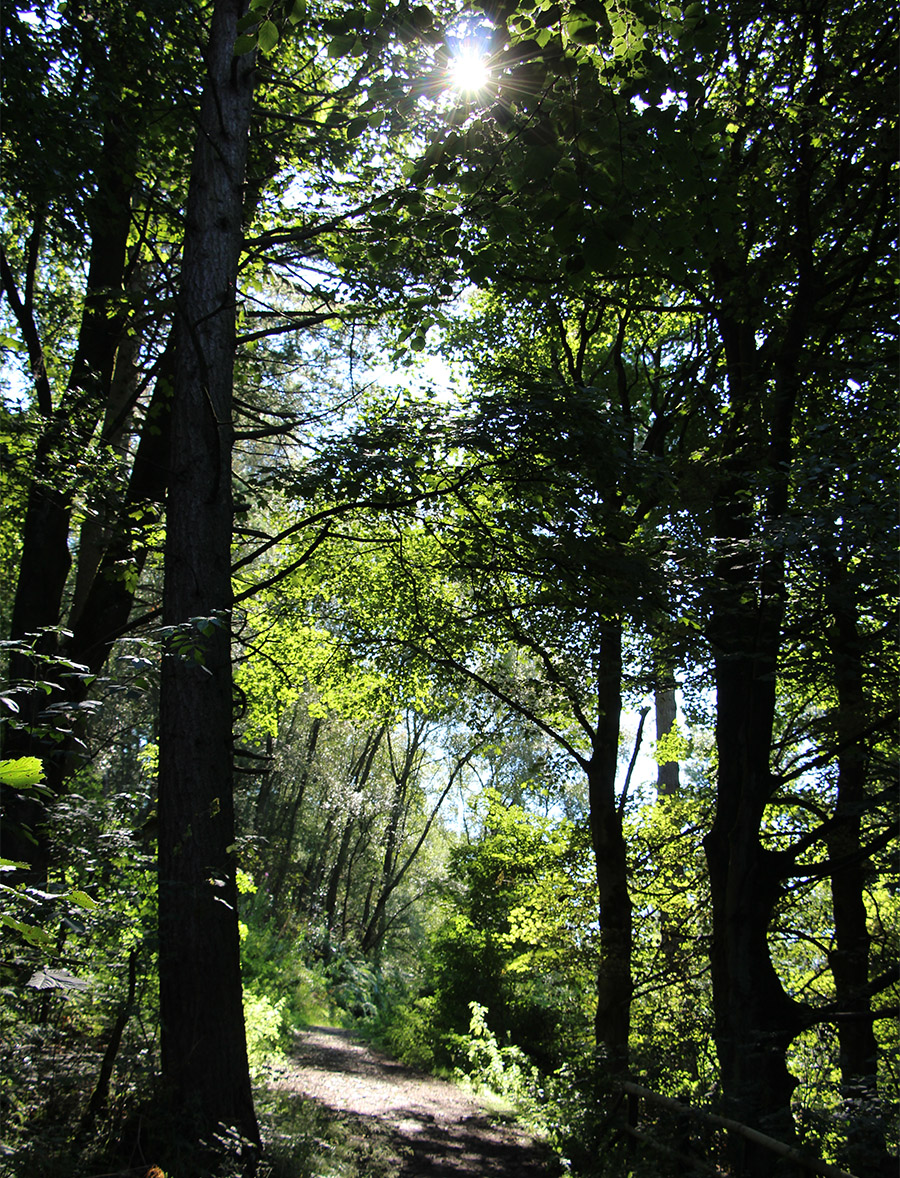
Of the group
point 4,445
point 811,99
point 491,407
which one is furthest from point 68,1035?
point 811,99

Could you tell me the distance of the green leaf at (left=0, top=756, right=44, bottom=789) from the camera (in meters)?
1.62

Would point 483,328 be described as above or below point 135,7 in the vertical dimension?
above

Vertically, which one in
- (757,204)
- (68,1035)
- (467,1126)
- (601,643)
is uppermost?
(757,204)

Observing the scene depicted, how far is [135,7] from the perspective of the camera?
568cm

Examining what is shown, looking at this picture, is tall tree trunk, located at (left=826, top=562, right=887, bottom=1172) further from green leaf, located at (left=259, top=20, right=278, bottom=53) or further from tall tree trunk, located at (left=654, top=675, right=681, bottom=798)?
tall tree trunk, located at (left=654, top=675, right=681, bottom=798)

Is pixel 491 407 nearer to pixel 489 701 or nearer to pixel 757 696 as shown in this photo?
pixel 757 696

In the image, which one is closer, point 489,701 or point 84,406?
point 84,406

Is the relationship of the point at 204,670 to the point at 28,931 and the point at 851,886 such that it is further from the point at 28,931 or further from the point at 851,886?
the point at 851,886

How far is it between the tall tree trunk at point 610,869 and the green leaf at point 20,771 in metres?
6.44

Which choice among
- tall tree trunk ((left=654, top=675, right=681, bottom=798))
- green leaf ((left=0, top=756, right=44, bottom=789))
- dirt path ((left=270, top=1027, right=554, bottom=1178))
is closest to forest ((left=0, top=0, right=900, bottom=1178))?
green leaf ((left=0, top=756, right=44, bottom=789))

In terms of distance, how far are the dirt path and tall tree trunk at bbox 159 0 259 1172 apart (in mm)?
3037

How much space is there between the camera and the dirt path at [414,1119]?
7125 mm

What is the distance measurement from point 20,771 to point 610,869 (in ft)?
27.4

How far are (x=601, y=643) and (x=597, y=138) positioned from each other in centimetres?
639
